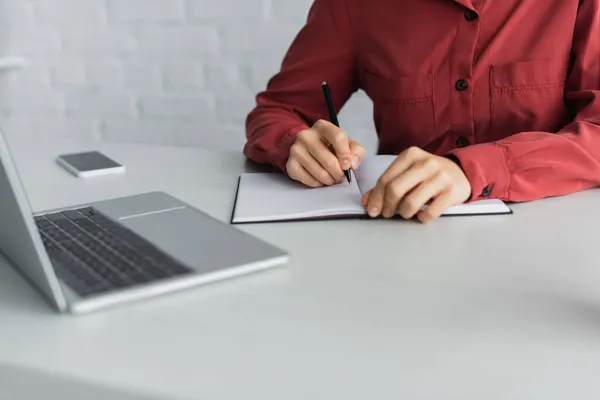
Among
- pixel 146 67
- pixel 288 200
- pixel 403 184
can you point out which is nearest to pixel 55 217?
pixel 288 200

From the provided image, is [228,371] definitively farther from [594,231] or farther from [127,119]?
[127,119]

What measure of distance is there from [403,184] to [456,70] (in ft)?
Result: 1.25

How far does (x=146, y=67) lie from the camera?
1847mm

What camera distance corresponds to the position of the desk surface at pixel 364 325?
0.43 meters

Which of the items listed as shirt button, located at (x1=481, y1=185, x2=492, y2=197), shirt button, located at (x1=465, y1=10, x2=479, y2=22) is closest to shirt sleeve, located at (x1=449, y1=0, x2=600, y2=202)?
shirt button, located at (x1=481, y1=185, x2=492, y2=197)

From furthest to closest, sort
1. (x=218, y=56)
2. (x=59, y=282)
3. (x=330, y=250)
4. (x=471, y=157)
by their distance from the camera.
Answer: (x=218, y=56), (x=471, y=157), (x=330, y=250), (x=59, y=282)

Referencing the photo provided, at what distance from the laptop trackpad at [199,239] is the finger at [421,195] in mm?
176

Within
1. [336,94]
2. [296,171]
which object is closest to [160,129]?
[336,94]

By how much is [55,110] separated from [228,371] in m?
1.74

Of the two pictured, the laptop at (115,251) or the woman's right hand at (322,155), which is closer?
the laptop at (115,251)

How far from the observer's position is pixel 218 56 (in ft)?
5.72

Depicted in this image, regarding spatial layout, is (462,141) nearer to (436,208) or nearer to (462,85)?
(462,85)

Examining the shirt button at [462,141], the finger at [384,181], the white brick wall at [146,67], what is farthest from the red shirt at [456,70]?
the white brick wall at [146,67]

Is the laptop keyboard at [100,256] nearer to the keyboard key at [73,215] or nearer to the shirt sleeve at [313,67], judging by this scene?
the keyboard key at [73,215]
